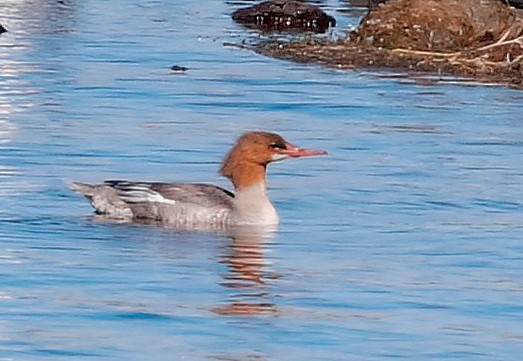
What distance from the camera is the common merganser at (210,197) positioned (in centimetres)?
1356

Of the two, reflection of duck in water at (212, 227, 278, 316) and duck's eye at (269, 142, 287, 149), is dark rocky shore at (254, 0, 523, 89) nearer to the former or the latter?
duck's eye at (269, 142, 287, 149)

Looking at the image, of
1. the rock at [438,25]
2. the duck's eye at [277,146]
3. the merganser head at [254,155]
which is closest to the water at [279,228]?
the merganser head at [254,155]

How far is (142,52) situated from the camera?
26.6m

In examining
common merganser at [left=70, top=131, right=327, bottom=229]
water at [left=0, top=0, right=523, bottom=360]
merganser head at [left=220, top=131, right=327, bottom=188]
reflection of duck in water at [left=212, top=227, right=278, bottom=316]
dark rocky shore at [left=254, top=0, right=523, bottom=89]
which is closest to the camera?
water at [left=0, top=0, right=523, bottom=360]

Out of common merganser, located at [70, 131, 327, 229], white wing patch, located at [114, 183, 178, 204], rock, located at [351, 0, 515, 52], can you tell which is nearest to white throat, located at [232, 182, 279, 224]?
common merganser, located at [70, 131, 327, 229]

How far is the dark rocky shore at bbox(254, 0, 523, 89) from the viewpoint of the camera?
2498cm

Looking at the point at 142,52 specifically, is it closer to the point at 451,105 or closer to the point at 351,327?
the point at 451,105

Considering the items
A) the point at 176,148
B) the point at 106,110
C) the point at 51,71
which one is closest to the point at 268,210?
the point at 176,148

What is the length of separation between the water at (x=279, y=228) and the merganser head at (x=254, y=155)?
0.44 m

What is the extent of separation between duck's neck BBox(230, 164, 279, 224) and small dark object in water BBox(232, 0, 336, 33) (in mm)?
17725

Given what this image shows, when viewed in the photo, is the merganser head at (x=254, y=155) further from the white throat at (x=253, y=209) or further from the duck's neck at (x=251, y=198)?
the white throat at (x=253, y=209)

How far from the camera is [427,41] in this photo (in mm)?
26281

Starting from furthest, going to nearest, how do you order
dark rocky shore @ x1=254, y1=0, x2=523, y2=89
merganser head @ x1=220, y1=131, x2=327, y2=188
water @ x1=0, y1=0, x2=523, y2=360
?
dark rocky shore @ x1=254, y1=0, x2=523, y2=89 < merganser head @ x1=220, y1=131, x2=327, y2=188 < water @ x1=0, y1=0, x2=523, y2=360

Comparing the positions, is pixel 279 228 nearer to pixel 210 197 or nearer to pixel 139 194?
pixel 210 197
